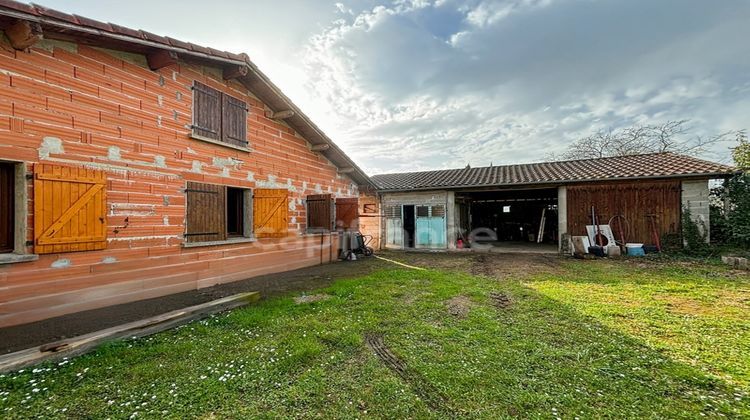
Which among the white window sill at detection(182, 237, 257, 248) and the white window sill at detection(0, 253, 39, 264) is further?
the white window sill at detection(182, 237, 257, 248)

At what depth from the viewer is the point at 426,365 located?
267 cm

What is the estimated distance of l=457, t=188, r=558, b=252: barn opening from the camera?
1559 centimetres

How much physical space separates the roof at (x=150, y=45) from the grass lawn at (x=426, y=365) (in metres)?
3.98

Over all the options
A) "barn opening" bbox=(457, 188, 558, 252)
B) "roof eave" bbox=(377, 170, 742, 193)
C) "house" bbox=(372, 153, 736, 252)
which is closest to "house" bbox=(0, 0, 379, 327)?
"roof eave" bbox=(377, 170, 742, 193)

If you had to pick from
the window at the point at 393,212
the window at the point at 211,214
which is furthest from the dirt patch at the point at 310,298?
the window at the point at 393,212

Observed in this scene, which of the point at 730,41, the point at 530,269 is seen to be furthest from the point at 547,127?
the point at 530,269

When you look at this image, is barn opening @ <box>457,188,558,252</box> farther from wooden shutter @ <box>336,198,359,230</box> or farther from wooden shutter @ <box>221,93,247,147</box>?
wooden shutter @ <box>221,93,247,147</box>

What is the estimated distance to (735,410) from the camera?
6.48 feet

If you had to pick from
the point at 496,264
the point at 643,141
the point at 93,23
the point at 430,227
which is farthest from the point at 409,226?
the point at 643,141

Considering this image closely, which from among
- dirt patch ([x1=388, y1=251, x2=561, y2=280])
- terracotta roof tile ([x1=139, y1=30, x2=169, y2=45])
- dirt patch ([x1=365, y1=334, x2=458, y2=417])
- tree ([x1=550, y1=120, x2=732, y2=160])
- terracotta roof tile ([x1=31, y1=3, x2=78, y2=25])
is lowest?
dirt patch ([x1=388, y1=251, x2=561, y2=280])

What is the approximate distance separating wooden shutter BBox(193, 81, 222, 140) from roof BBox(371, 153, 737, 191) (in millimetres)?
8204

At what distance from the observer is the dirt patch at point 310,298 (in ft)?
15.8

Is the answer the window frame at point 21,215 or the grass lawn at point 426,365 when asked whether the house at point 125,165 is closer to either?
the window frame at point 21,215

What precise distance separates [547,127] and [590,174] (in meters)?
5.68
